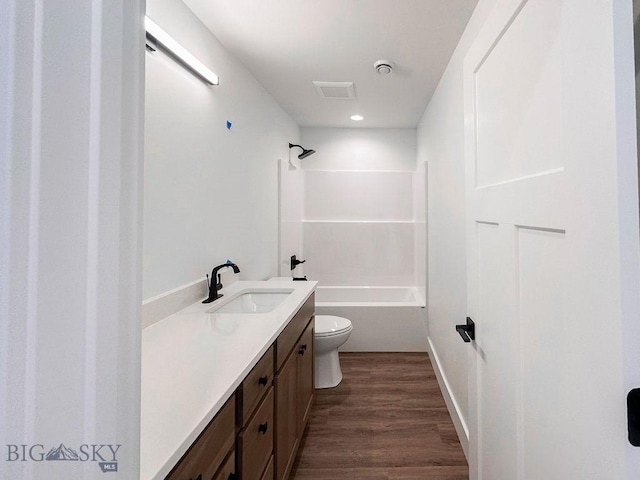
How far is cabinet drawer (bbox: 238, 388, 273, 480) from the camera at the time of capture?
3.14 ft

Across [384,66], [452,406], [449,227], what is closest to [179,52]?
[384,66]

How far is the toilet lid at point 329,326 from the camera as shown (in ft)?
7.76

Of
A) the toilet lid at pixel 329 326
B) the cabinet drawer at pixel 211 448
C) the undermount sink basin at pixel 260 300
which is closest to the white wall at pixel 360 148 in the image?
the toilet lid at pixel 329 326

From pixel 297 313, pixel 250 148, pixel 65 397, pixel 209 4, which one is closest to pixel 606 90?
pixel 65 397

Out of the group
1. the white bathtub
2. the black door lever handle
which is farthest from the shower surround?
the black door lever handle

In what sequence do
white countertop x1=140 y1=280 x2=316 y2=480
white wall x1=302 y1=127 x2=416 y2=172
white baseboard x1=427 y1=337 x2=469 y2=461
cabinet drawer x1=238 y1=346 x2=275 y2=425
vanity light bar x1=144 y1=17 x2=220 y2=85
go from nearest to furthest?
white countertop x1=140 y1=280 x2=316 y2=480 < cabinet drawer x1=238 y1=346 x2=275 y2=425 < vanity light bar x1=144 y1=17 x2=220 y2=85 < white baseboard x1=427 y1=337 x2=469 y2=461 < white wall x1=302 y1=127 x2=416 y2=172

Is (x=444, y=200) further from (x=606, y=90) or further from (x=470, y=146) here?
(x=606, y=90)

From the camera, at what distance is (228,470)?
2.86 ft

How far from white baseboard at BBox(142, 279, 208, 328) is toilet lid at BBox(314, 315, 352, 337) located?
3.26ft

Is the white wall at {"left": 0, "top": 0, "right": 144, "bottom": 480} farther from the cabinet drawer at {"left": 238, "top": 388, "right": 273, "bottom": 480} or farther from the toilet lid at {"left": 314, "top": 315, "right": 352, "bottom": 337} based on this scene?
the toilet lid at {"left": 314, "top": 315, "right": 352, "bottom": 337}

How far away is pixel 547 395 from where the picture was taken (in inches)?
27.0

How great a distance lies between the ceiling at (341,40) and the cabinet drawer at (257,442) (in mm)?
1842

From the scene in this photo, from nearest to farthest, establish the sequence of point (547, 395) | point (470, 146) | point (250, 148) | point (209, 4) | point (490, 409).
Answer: point (547, 395)
point (490, 409)
point (470, 146)
point (209, 4)
point (250, 148)

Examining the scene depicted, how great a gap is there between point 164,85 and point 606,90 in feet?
5.06
